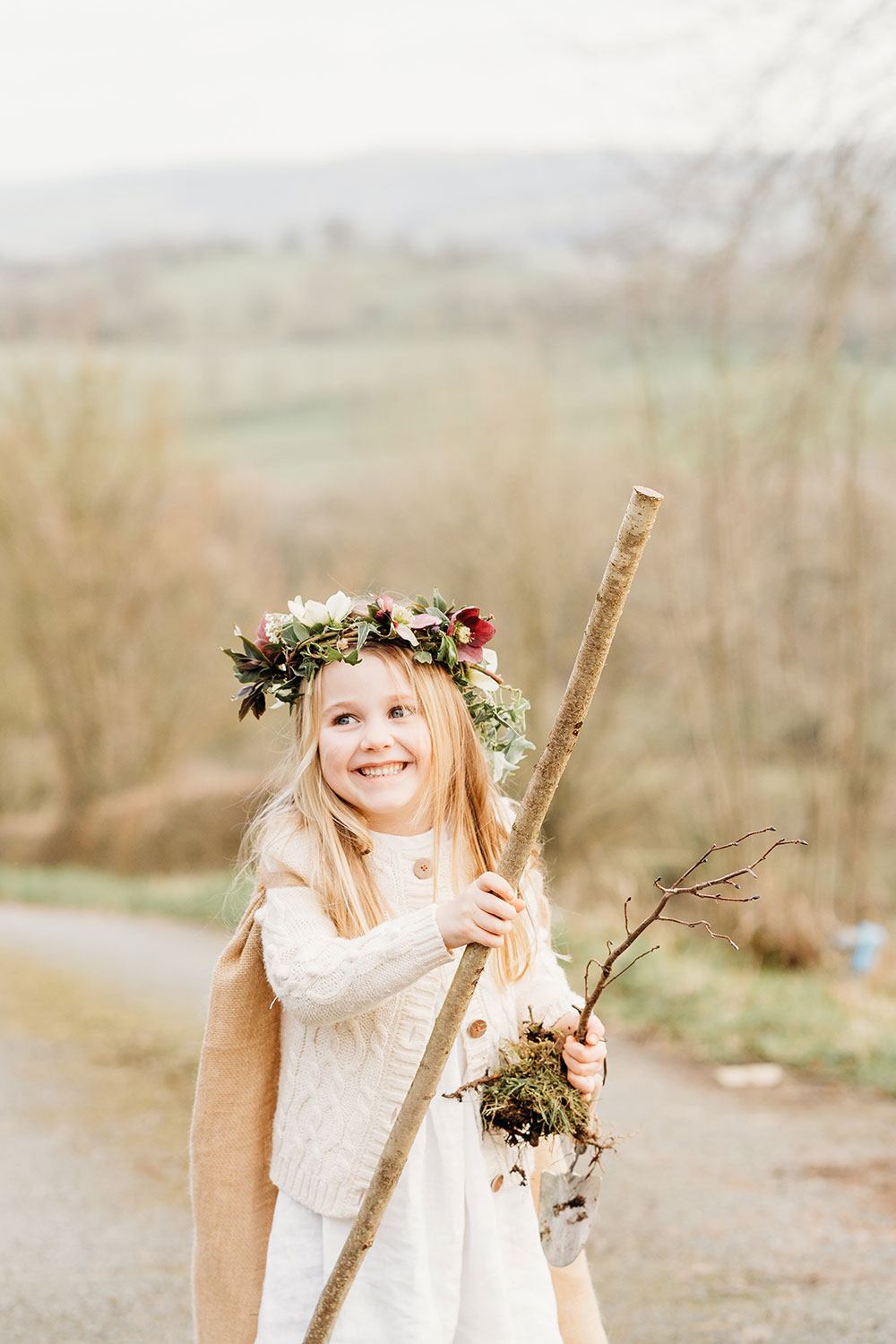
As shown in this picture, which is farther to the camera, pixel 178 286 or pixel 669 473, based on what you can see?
pixel 178 286

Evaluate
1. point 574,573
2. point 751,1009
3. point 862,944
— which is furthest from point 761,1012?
point 574,573

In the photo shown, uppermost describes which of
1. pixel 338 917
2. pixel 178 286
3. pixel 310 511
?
pixel 178 286

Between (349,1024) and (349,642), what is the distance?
Result: 68 centimetres

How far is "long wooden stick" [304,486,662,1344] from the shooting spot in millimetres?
1652

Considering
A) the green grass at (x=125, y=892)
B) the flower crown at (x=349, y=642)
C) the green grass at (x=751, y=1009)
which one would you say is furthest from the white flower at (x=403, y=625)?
the green grass at (x=125, y=892)

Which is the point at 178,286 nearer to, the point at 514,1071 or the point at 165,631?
the point at 165,631

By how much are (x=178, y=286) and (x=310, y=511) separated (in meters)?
24.1

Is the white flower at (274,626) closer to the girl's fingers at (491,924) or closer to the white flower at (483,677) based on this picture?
the white flower at (483,677)

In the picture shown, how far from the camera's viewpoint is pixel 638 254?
24.8ft

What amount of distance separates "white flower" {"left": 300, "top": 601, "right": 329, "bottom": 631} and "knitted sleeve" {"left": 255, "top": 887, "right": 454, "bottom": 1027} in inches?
19.1

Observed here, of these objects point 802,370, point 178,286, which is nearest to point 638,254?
point 802,370

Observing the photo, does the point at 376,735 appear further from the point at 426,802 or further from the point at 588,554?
the point at 588,554

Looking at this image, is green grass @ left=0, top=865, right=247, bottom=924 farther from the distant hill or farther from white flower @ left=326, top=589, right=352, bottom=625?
white flower @ left=326, top=589, right=352, bottom=625

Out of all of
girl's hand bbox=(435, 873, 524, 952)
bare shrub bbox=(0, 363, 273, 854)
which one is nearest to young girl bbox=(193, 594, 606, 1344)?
girl's hand bbox=(435, 873, 524, 952)
